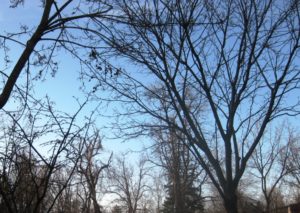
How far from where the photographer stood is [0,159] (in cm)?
384

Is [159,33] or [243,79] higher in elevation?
[159,33]

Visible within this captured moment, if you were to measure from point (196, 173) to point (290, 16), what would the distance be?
1976 centimetres

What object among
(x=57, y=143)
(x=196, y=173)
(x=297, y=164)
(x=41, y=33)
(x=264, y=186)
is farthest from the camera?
(x=297, y=164)

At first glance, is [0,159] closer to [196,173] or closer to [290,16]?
[290,16]

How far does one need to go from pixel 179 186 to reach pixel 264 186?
11.7m

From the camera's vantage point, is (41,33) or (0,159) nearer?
(0,159)

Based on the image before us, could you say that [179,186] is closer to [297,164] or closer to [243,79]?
[297,164]

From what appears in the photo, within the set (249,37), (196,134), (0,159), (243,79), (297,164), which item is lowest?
(0,159)

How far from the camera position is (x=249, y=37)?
914 centimetres

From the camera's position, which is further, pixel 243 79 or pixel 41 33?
pixel 243 79

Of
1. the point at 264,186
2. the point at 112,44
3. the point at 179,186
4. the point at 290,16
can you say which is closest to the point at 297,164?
the point at 264,186

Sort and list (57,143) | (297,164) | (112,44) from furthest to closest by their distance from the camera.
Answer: (297,164), (112,44), (57,143)

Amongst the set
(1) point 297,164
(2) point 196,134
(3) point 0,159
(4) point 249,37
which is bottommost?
(3) point 0,159

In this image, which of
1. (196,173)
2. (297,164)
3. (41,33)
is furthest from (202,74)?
(297,164)
